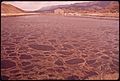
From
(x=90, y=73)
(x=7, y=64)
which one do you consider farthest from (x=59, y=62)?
(x=7, y=64)

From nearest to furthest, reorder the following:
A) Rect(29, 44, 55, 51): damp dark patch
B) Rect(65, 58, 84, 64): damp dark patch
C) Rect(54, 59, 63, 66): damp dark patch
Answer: Rect(54, 59, 63, 66): damp dark patch < Rect(65, 58, 84, 64): damp dark patch < Rect(29, 44, 55, 51): damp dark patch

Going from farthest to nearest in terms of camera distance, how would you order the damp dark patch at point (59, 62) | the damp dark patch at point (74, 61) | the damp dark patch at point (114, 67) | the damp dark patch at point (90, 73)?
the damp dark patch at point (74, 61)
the damp dark patch at point (59, 62)
the damp dark patch at point (114, 67)
the damp dark patch at point (90, 73)

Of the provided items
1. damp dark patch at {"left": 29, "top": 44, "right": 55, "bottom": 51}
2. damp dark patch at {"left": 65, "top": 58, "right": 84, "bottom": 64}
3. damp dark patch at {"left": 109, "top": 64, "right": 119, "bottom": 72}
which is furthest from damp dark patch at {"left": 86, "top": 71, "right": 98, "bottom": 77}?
damp dark patch at {"left": 29, "top": 44, "right": 55, "bottom": 51}

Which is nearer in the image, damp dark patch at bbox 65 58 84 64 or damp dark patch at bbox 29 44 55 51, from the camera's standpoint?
damp dark patch at bbox 65 58 84 64

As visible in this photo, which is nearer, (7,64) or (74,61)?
(7,64)

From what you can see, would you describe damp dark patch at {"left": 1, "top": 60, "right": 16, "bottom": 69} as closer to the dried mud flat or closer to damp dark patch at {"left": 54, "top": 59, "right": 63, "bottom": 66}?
the dried mud flat

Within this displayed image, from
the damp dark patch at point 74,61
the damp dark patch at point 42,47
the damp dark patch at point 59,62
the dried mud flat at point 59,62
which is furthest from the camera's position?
the damp dark patch at point 42,47

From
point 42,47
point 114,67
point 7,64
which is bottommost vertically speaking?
point 42,47

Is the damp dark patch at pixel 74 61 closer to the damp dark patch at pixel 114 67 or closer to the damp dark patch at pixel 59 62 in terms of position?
the damp dark patch at pixel 59 62

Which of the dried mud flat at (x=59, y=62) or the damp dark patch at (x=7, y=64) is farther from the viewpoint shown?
the damp dark patch at (x=7, y=64)

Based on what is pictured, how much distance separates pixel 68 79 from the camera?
155 inches

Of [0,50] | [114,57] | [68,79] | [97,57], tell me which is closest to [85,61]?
[97,57]

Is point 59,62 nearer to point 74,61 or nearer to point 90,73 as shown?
point 74,61

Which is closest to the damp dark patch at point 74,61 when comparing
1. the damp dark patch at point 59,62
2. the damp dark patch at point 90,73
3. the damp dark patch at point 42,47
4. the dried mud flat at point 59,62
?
A: the dried mud flat at point 59,62
